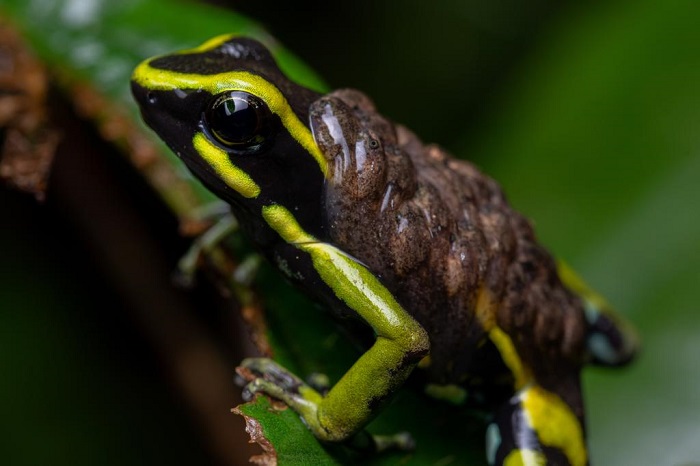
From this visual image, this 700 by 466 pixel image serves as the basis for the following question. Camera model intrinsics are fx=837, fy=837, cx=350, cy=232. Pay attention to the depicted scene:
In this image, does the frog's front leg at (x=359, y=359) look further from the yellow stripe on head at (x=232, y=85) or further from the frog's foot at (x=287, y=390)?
the yellow stripe on head at (x=232, y=85)

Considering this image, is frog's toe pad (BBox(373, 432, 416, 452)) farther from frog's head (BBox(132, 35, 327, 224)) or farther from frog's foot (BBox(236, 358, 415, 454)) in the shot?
frog's head (BBox(132, 35, 327, 224))

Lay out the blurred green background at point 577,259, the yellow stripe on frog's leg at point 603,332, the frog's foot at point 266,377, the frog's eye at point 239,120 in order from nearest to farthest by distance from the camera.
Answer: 1. the frog's eye at point 239,120
2. the frog's foot at point 266,377
3. the yellow stripe on frog's leg at point 603,332
4. the blurred green background at point 577,259

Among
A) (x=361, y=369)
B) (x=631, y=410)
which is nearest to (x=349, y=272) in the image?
(x=361, y=369)

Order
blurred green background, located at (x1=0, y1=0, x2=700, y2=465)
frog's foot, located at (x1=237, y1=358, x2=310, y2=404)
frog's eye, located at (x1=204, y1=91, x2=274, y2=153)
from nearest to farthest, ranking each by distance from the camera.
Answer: frog's eye, located at (x1=204, y1=91, x2=274, y2=153) < frog's foot, located at (x1=237, y1=358, x2=310, y2=404) < blurred green background, located at (x1=0, y1=0, x2=700, y2=465)

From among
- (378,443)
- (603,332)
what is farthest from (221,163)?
(603,332)

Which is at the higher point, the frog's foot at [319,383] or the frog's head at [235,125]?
the frog's head at [235,125]

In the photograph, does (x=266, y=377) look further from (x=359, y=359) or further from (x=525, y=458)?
(x=525, y=458)

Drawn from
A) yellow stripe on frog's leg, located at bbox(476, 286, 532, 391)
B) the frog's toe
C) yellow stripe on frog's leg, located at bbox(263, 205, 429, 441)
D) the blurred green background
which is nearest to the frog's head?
yellow stripe on frog's leg, located at bbox(263, 205, 429, 441)

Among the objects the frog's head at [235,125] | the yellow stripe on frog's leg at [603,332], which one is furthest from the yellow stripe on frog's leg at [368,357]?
the yellow stripe on frog's leg at [603,332]
